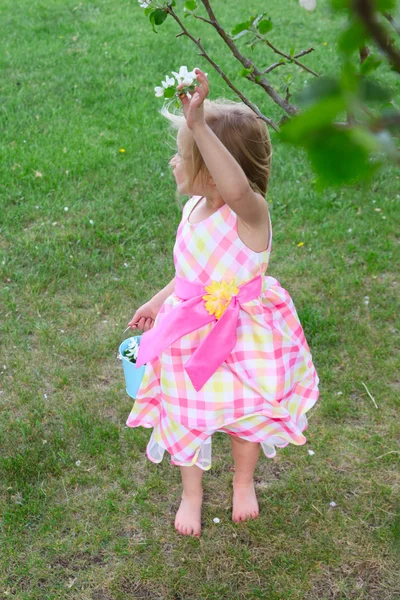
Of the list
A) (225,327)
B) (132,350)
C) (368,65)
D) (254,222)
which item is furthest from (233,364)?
(368,65)

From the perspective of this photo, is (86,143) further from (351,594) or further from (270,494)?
(351,594)

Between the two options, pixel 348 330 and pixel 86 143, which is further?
pixel 86 143

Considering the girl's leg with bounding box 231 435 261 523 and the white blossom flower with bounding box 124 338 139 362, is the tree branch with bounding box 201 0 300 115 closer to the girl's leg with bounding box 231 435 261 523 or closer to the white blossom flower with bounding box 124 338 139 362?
the girl's leg with bounding box 231 435 261 523

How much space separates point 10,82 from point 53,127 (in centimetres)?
109

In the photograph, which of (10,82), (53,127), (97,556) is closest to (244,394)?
(97,556)

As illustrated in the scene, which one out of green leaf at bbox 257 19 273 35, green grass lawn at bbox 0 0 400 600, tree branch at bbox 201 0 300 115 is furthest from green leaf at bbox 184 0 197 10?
green grass lawn at bbox 0 0 400 600

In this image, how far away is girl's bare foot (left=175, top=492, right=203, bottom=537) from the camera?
7.00ft

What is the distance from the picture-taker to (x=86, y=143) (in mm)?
4621

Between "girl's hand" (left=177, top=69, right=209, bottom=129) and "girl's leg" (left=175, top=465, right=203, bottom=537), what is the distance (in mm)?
1111

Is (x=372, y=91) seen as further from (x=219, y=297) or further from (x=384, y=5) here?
(x=219, y=297)

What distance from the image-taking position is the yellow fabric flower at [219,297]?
1.92 metres

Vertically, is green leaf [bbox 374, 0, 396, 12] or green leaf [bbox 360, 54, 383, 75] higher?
green leaf [bbox 374, 0, 396, 12]

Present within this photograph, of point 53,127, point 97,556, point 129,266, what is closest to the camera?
point 97,556

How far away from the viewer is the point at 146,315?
7.34 feet
